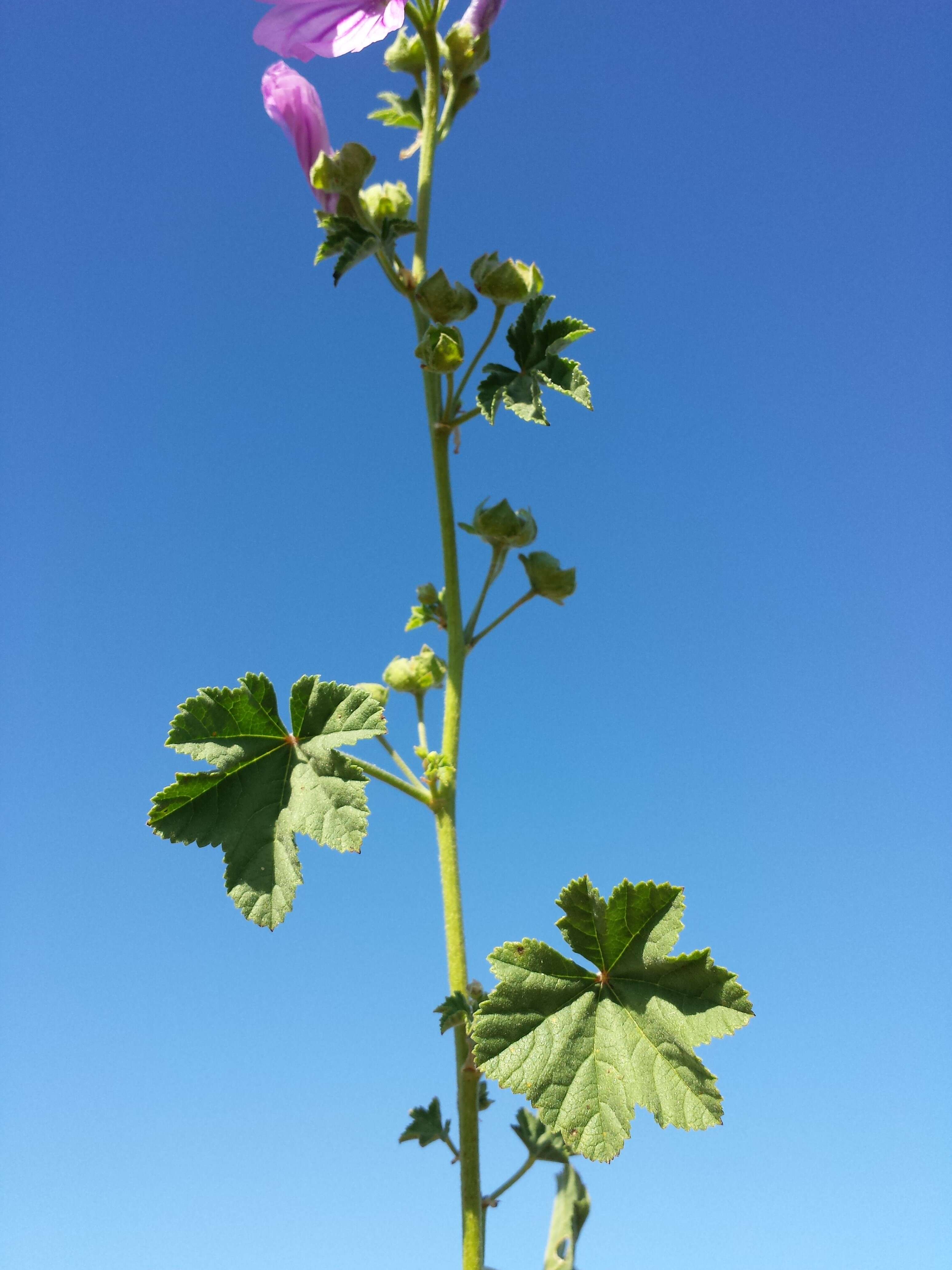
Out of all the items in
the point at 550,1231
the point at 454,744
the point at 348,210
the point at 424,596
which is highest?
the point at 348,210

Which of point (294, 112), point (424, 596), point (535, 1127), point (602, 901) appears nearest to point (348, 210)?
point (294, 112)

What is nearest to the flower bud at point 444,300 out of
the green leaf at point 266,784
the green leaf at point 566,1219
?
the green leaf at point 266,784

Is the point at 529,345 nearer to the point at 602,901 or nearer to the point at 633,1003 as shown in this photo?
the point at 602,901

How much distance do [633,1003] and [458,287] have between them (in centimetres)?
149

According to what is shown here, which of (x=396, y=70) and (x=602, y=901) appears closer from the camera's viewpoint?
(x=602, y=901)

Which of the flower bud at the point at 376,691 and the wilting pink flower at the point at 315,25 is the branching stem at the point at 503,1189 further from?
the wilting pink flower at the point at 315,25

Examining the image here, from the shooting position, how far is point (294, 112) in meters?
2.21

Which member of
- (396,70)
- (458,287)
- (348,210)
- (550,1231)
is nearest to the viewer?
(458,287)

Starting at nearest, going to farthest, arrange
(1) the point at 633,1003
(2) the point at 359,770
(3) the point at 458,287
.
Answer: (1) the point at 633,1003 < (2) the point at 359,770 < (3) the point at 458,287

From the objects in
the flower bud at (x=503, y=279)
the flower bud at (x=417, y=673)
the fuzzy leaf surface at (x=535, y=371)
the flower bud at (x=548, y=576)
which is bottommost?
the flower bud at (x=417, y=673)

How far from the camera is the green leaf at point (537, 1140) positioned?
2211mm

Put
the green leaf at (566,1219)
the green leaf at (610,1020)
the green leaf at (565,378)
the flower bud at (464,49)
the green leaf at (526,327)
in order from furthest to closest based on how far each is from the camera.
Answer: the green leaf at (566,1219), the flower bud at (464,49), the green leaf at (526,327), the green leaf at (565,378), the green leaf at (610,1020)

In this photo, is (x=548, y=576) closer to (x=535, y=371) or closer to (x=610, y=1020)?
(x=535, y=371)

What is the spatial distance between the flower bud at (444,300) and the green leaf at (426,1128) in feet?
5.90
